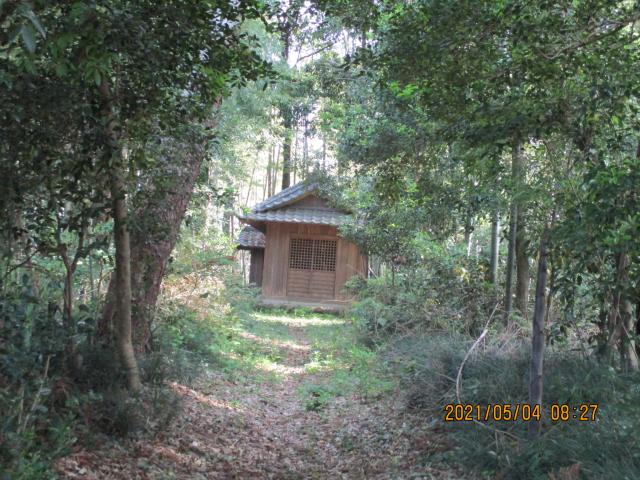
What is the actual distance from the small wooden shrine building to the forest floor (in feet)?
32.9

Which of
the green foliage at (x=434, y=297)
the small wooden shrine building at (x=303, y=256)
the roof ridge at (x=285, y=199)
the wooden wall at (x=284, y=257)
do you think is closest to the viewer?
the green foliage at (x=434, y=297)

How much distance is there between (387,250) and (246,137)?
1116 centimetres

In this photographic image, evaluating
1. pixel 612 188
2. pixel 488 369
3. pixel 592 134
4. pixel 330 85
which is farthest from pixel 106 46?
pixel 330 85

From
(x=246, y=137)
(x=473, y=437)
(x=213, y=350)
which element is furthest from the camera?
(x=246, y=137)

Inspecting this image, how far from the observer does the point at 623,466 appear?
4.04 metres

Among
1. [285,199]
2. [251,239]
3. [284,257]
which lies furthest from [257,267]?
[285,199]

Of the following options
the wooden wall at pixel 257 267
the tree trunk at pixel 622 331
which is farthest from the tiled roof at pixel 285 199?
the tree trunk at pixel 622 331

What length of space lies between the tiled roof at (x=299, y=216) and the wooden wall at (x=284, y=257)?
555mm

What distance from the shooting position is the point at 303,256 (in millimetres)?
22266

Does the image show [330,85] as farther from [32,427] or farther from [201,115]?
[32,427]

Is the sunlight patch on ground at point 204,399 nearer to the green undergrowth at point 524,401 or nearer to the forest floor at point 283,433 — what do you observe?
the forest floor at point 283,433

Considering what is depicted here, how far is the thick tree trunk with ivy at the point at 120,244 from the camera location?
4828 millimetres
